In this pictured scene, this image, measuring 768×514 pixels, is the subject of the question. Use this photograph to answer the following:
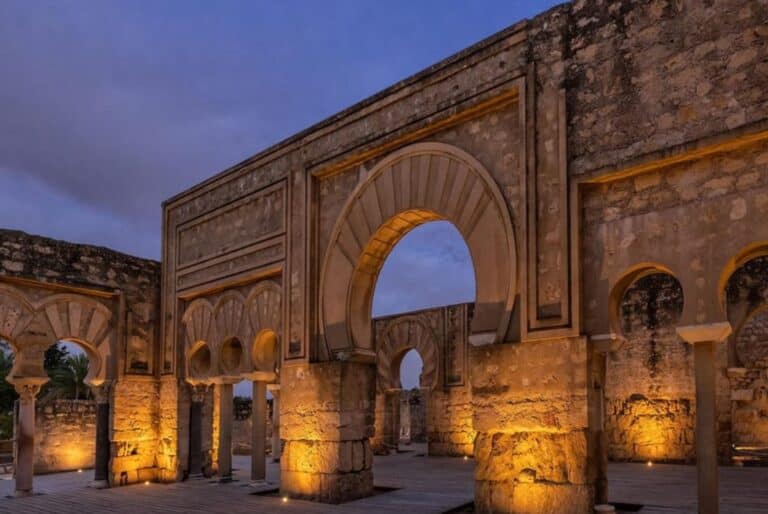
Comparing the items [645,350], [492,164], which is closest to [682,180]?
[492,164]

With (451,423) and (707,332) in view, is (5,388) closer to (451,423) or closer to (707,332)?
(451,423)

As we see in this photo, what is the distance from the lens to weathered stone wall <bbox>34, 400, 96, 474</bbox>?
12.6m

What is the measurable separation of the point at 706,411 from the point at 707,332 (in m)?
0.57

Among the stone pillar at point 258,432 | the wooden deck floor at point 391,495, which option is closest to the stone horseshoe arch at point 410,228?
the wooden deck floor at point 391,495

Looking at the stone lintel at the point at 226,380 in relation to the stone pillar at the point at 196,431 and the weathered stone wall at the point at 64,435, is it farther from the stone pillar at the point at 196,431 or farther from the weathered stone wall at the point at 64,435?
the weathered stone wall at the point at 64,435

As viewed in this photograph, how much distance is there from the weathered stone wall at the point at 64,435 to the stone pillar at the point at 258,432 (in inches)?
206

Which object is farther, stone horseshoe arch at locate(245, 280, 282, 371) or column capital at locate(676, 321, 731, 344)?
stone horseshoe arch at locate(245, 280, 282, 371)

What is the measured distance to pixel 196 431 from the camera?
10.6 meters

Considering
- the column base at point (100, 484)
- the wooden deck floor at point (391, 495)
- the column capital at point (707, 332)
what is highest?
the column capital at point (707, 332)

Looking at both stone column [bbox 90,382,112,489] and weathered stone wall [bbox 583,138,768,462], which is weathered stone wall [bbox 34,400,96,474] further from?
weathered stone wall [bbox 583,138,768,462]

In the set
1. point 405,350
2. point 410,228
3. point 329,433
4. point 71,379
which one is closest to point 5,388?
point 71,379

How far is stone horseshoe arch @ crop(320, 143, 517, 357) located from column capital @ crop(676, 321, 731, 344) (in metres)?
1.52

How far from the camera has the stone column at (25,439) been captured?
9.28 meters

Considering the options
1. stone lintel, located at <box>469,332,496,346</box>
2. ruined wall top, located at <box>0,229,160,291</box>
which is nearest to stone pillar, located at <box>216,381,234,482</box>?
ruined wall top, located at <box>0,229,160,291</box>
